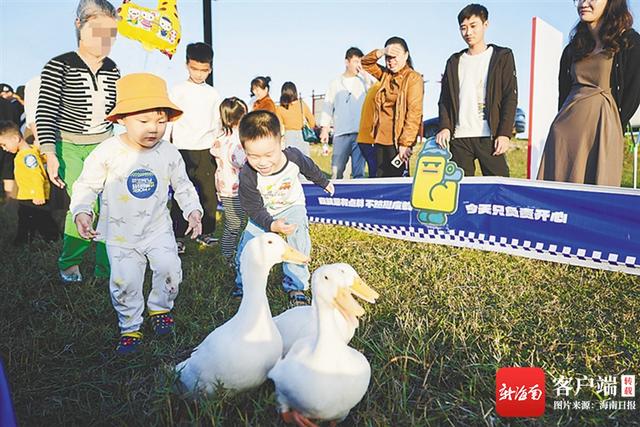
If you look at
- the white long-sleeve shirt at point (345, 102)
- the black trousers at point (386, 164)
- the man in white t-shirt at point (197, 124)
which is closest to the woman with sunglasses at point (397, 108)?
the black trousers at point (386, 164)

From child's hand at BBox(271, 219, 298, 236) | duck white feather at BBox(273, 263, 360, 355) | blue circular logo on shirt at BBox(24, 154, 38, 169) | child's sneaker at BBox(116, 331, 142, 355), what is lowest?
child's sneaker at BBox(116, 331, 142, 355)

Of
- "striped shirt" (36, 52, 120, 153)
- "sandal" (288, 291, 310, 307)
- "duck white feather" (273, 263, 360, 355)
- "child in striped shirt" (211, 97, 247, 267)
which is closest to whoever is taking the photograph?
"duck white feather" (273, 263, 360, 355)

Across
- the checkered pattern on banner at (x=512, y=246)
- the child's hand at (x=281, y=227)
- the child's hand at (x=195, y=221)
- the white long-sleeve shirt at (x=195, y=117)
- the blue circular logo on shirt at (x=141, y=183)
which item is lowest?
the checkered pattern on banner at (x=512, y=246)

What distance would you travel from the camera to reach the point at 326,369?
1562 millimetres

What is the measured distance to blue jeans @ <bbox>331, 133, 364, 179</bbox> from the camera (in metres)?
6.29

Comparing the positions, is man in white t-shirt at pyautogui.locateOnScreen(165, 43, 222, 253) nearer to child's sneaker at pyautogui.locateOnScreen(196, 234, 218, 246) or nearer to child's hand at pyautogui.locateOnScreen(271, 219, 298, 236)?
child's sneaker at pyautogui.locateOnScreen(196, 234, 218, 246)

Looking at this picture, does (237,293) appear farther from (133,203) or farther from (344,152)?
(344,152)

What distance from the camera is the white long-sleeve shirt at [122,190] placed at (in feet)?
8.18

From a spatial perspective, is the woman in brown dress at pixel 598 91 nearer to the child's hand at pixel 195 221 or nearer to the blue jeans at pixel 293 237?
the blue jeans at pixel 293 237

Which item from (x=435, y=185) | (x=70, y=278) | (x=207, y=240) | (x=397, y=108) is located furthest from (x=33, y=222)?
(x=435, y=185)

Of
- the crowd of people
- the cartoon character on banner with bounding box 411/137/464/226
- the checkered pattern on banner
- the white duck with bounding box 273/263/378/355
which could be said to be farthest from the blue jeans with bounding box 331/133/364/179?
the white duck with bounding box 273/263/378/355

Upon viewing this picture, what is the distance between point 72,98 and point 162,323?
1.81m

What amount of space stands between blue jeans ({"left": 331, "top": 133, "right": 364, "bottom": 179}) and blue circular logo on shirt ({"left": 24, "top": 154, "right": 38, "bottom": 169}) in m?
3.43

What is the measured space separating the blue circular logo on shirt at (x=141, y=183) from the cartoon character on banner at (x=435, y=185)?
297 cm
